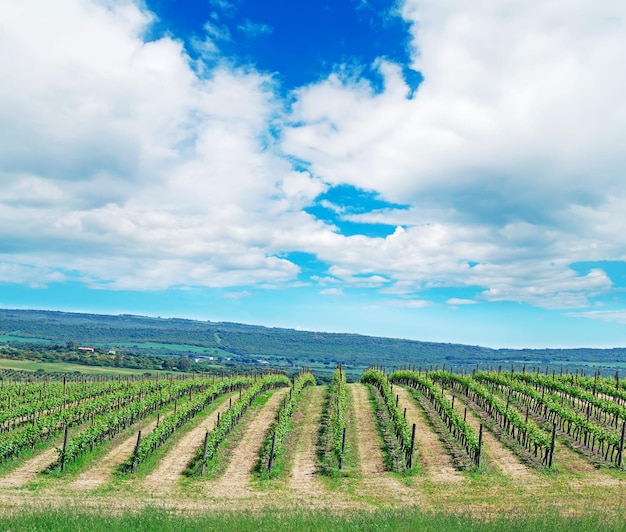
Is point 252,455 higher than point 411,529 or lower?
lower

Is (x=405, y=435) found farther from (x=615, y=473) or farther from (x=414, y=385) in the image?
(x=414, y=385)

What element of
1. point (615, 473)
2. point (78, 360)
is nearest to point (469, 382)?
point (615, 473)

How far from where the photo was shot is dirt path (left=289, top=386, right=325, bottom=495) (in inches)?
966

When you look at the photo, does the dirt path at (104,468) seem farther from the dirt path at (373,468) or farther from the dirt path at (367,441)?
the dirt path at (367,441)

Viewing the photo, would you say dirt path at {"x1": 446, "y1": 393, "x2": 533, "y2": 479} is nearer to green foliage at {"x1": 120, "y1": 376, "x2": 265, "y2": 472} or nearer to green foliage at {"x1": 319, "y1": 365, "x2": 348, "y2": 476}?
green foliage at {"x1": 319, "y1": 365, "x2": 348, "y2": 476}

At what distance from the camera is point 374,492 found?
23047 mm

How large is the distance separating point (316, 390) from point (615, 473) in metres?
38.0

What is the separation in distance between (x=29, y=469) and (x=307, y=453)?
14.9 meters

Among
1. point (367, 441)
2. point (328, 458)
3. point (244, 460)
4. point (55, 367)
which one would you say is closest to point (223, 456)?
point (244, 460)

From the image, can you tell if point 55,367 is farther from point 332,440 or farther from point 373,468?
point 373,468

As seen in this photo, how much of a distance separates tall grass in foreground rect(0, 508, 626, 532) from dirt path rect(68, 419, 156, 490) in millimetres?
8655

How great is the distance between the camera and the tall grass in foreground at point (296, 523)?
1396 cm

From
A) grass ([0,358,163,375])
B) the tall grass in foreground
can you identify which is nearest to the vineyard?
the tall grass in foreground

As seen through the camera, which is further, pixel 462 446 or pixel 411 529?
pixel 462 446
